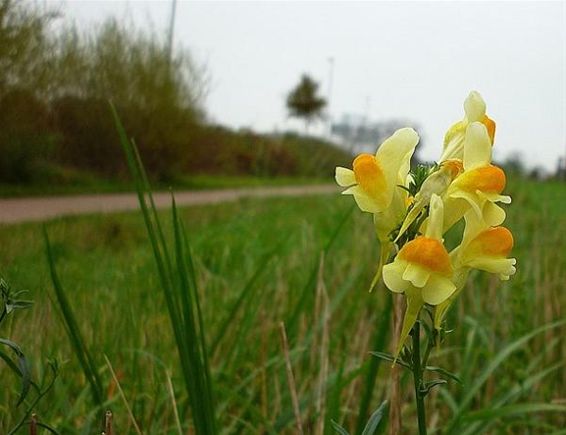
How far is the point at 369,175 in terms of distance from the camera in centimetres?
48

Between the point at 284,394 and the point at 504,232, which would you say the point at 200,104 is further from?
the point at 504,232

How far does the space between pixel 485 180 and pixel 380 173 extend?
2.6 inches

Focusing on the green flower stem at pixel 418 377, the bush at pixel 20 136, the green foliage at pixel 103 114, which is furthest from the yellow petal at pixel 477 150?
the bush at pixel 20 136

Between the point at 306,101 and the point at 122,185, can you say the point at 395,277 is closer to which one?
the point at 122,185

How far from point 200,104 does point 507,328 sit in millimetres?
5527

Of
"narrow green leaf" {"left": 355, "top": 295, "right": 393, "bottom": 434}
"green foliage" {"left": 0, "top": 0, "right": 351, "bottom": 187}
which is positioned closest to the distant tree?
"green foliage" {"left": 0, "top": 0, "right": 351, "bottom": 187}

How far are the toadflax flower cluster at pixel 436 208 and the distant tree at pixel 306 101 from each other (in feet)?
44.4

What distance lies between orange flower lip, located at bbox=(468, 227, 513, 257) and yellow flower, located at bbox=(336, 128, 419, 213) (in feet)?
0.20

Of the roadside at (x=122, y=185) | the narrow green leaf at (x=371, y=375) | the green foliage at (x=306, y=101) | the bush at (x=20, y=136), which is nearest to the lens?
the narrow green leaf at (x=371, y=375)

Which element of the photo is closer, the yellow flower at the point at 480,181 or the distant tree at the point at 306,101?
the yellow flower at the point at 480,181

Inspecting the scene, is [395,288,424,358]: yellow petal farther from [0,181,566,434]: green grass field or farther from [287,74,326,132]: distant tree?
[287,74,326,132]: distant tree

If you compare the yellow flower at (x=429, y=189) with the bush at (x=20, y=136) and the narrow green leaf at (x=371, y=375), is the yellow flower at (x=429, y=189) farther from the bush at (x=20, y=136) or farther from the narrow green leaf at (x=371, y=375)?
the bush at (x=20, y=136)

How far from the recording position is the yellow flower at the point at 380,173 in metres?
0.48

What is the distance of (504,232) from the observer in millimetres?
460
